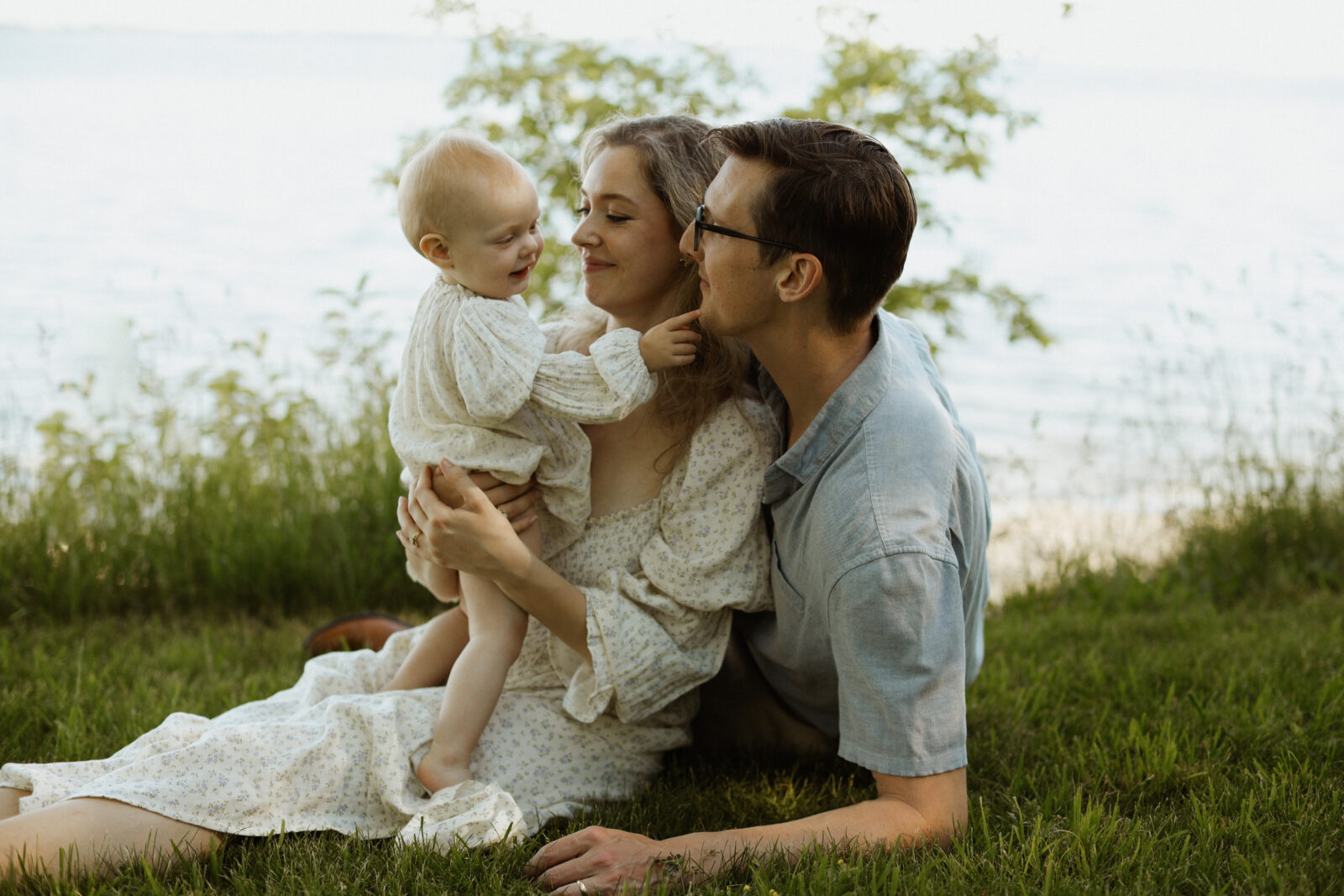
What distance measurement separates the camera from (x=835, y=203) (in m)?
2.46

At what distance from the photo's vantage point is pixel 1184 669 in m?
3.66

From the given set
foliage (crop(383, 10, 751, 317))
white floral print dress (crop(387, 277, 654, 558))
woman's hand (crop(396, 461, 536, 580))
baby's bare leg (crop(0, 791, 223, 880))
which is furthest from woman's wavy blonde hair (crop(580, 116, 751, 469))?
foliage (crop(383, 10, 751, 317))

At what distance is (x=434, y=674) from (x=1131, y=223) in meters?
17.6

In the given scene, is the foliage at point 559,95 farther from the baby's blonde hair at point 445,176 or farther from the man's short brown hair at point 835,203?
the man's short brown hair at point 835,203

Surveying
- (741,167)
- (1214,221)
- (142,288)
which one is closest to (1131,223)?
(1214,221)

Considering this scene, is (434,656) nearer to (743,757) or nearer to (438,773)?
(438,773)

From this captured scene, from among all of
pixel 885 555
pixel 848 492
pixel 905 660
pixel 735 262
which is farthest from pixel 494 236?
pixel 905 660

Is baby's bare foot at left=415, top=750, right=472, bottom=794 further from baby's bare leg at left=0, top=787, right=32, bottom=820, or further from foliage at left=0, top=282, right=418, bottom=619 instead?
foliage at left=0, top=282, right=418, bottom=619

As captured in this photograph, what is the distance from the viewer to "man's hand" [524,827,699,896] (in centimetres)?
222

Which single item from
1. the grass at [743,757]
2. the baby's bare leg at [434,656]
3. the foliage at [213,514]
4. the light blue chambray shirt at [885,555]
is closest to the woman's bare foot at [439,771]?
the grass at [743,757]

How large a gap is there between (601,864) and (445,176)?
1512 millimetres

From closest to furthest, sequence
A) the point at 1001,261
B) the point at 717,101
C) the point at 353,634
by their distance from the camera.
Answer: the point at 353,634 < the point at 717,101 < the point at 1001,261

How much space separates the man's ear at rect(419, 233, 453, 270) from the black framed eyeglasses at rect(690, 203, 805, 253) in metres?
0.58

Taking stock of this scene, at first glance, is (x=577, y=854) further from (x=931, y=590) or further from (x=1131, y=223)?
(x=1131, y=223)
